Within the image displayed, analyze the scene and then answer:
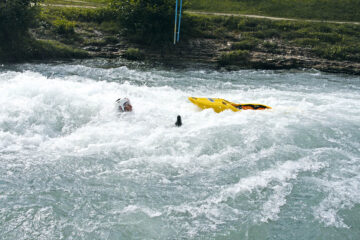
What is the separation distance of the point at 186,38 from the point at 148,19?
2873 millimetres

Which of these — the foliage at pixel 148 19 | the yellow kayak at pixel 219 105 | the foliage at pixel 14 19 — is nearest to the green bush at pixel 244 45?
the foliage at pixel 148 19

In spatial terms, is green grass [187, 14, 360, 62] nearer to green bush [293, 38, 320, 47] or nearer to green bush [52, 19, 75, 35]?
green bush [293, 38, 320, 47]

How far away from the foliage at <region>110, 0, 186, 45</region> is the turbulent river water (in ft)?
30.1

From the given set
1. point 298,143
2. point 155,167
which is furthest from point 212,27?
point 155,167

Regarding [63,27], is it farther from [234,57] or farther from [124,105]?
[124,105]

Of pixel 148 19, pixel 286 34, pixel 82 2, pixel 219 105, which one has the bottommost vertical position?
pixel 219 105

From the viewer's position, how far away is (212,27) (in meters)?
25.4

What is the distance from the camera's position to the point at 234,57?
846 inches

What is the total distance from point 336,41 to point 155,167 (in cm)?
1988

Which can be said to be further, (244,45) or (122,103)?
(244,45)

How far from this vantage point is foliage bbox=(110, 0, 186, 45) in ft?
73.1

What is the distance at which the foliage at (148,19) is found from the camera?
22281mm

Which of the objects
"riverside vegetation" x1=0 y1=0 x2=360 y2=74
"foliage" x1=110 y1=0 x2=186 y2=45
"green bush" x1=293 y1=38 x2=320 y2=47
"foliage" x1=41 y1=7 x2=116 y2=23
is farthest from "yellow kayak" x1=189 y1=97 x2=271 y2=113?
"foliage" x1=41 y1=7 x2=116 y2=23

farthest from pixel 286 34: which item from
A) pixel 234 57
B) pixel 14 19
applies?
pixel 14 19
